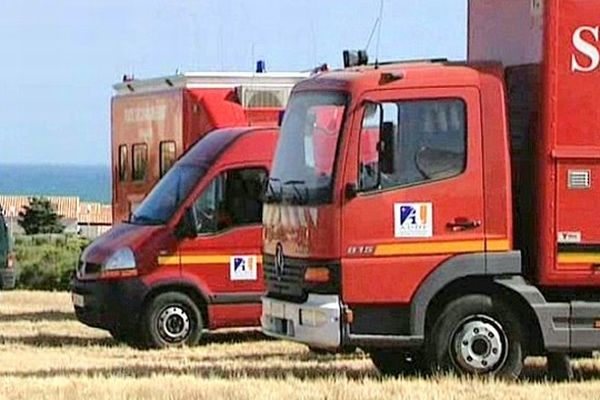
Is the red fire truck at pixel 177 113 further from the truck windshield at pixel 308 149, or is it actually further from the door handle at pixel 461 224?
the door handle at pixel 461 224

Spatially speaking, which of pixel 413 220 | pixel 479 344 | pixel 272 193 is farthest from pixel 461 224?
pixel 272 193

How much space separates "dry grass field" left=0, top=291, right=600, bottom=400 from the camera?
13.2m

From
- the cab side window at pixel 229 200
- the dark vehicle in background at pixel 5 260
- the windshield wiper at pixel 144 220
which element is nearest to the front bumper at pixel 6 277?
the dark vehicle in background at pixel 5 260

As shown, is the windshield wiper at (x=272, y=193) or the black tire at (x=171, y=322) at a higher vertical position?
the windshield wiper at (x=272, y=193)

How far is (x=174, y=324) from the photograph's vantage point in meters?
19.5

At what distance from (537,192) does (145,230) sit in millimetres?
6569

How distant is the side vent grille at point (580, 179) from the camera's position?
46.3ft

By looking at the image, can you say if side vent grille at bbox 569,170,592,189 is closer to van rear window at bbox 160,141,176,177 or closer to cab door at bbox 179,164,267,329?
cab door at bbox 179,164,267,329

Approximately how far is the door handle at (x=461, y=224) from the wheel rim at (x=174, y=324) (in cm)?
609

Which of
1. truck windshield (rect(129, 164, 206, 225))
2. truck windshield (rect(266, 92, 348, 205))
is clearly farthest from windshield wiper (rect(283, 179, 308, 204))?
truck windshield (rect(129, 164, 206, 225))

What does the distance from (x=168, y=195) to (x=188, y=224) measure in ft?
1.53

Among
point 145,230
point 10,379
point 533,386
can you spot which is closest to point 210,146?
point 145,230

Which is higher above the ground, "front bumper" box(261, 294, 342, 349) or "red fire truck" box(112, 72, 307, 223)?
"red fire truck" box(112, 72, 307, 223)

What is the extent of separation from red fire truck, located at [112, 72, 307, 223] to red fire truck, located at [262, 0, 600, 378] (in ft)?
22.2
